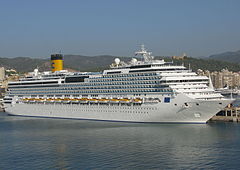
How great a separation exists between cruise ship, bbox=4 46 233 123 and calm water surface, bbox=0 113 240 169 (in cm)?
185

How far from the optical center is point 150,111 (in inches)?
1869

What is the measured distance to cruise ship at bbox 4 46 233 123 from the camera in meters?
45.5

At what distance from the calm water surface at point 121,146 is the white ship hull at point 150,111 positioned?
3.75ft

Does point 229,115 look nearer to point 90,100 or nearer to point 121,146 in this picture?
point 90,100

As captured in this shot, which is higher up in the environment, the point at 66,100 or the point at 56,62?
the point at 56,62

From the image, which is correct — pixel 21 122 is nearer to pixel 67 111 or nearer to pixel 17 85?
pixel 67 111

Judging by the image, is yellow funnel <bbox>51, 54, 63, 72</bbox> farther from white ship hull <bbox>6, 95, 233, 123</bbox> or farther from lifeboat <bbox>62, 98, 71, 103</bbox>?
lifeboat <bbox>62, 98, 71, 103</bbox>

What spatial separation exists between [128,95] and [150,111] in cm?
427

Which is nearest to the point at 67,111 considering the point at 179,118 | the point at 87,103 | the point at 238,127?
the point at 87,103

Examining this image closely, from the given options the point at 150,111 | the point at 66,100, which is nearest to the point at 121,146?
the point at 150,111

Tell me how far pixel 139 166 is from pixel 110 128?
1776 cm

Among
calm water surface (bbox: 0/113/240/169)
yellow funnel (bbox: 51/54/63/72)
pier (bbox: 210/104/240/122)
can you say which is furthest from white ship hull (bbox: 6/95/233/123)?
yellow funnel (bbox: 51/54/63/72)

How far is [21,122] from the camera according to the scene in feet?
190

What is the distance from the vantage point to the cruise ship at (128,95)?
4550 cm
